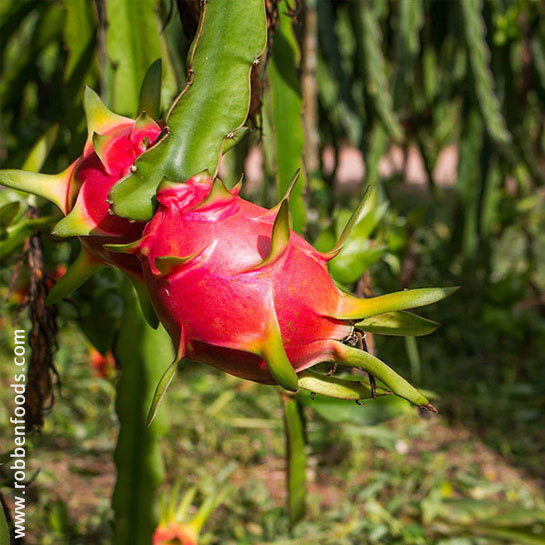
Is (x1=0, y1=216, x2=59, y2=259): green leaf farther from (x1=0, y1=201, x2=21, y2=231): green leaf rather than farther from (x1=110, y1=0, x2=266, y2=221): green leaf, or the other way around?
Answer: (x1=110, y1=0, x2=266, y2=221): green leaf

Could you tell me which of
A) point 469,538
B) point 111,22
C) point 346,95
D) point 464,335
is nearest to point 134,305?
point 111,22

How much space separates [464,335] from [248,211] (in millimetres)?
1936

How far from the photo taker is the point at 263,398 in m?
1.78

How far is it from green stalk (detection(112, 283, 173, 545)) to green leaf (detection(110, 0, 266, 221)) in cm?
29

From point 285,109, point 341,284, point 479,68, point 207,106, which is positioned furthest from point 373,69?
point 207,106

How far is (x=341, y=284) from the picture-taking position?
76 cm

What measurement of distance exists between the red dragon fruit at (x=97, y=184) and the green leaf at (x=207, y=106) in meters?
0.02

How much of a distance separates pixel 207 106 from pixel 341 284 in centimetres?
35

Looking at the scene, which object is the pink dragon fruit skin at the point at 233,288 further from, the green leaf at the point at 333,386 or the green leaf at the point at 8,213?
the green leaf at the point at 8,213

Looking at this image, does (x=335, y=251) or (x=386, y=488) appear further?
(x=386, y=488)

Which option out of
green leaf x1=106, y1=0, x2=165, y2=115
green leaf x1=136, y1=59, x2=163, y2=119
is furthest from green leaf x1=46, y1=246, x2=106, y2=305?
green leaf x1=106, y1=0, x2=165, y2=115

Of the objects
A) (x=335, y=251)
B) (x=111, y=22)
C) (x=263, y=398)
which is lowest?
(x=263, y=398)

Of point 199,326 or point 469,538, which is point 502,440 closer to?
point 469,538

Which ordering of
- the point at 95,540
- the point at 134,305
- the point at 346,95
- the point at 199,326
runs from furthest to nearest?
the point at 346,95 → the point at 95,540 → the point at 134,305 → the point at 199,326
